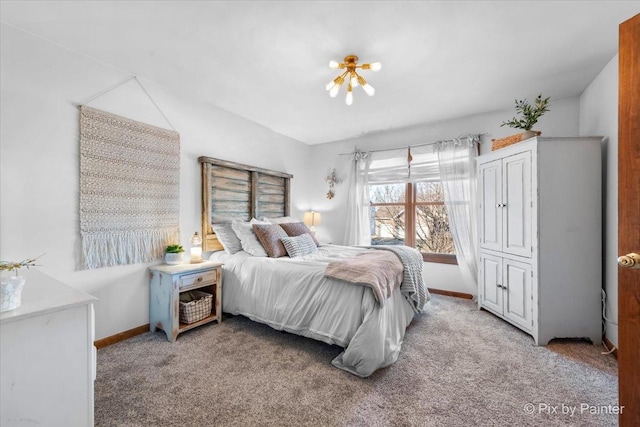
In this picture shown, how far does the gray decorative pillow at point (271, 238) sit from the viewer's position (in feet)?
9.50

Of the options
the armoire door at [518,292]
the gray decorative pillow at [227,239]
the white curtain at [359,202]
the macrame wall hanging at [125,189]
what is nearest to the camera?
the macrame wall hanging at [125,189]

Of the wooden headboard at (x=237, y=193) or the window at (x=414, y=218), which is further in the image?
the window at (x=414, y=218)

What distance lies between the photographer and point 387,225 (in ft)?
14.3

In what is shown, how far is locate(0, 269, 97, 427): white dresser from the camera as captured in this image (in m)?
0.92

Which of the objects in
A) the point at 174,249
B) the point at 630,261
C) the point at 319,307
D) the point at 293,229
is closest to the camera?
the point at 630,261

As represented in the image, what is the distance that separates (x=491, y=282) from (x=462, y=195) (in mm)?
1170

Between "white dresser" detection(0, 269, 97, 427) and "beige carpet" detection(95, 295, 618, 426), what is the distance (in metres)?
0.57

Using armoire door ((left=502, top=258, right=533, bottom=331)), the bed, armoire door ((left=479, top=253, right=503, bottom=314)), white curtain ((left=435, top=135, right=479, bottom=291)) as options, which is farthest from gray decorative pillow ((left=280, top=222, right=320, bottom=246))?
armoire door ((left=502, top=258, right=533, bottom=331))

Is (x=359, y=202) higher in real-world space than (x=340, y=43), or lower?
lower

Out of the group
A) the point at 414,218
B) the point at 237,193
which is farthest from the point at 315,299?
the point at 414,218

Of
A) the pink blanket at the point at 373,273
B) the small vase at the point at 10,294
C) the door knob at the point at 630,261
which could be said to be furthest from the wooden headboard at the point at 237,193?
the door knob at the point at 630,261

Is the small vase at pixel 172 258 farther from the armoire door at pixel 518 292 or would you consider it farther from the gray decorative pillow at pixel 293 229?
the armoire door at pixel 518 292

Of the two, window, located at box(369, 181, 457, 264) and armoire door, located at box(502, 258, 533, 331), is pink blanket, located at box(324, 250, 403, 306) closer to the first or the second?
armoire door, located at box(502, 258, 533, 331)

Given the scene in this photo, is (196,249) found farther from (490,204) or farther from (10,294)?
(490,204)
